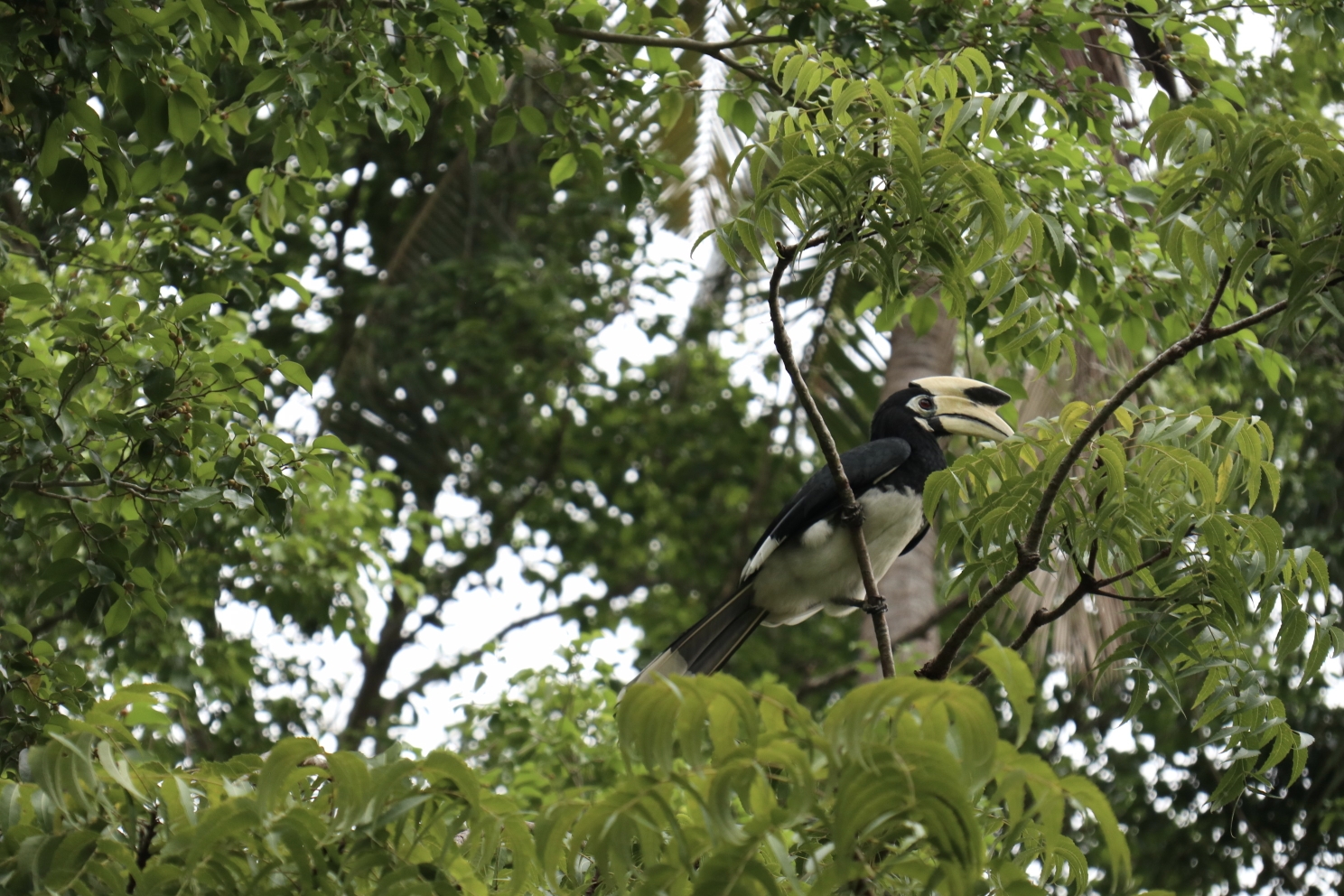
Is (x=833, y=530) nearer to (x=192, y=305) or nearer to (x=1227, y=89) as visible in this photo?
(x=1227, y=89)

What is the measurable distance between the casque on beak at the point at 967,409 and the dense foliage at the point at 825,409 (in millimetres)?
228

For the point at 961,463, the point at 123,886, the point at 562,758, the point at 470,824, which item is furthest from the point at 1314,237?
the point at 562,758

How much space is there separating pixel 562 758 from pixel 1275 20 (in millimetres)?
3985

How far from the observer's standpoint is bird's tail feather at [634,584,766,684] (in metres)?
4.12

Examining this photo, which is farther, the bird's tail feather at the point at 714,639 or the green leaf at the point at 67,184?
the bird's tail feather at the point at 714,639

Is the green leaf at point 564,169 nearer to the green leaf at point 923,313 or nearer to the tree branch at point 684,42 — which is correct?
the tree branch at point 684,42

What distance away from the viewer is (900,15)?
156 inches

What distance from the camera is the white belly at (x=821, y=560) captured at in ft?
14.5

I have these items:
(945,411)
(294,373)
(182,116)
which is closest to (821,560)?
(945,411)

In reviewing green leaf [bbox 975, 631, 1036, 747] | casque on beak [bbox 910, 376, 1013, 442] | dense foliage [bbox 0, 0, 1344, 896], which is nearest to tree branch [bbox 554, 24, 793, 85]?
dense foliage [bbox 0, 0, 1344, 896]

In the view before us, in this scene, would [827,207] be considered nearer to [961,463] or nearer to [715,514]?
[961,463]

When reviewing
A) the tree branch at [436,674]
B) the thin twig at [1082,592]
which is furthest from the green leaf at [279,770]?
the tree branch at [436,674]

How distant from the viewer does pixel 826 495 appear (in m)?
4.43

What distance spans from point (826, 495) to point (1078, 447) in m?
1.99
